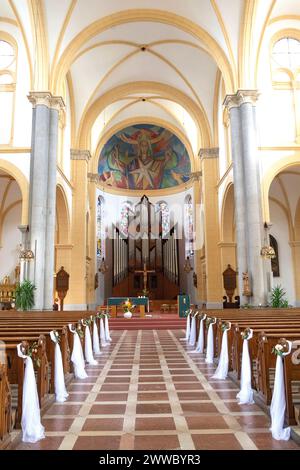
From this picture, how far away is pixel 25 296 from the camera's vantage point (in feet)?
46.2


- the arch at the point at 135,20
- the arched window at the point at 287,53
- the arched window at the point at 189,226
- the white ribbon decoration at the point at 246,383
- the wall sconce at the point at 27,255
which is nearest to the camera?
the white ribbon decoration at the point at 246,383

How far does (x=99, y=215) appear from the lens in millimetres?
29047

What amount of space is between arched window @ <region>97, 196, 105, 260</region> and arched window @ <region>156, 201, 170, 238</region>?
4.51m

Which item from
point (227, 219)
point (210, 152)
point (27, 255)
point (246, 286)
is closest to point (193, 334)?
point (246, 286)

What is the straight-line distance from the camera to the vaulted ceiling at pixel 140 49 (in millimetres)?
15929

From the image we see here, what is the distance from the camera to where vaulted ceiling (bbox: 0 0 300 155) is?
1593cm

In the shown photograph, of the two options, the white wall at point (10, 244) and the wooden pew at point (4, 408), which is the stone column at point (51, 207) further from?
the wooden pew at point (4, 408)

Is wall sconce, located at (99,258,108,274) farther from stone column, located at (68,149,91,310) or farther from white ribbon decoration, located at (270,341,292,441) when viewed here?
white ribbon decoration, located at (270,341,292,441)

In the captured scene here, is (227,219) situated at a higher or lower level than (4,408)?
higher

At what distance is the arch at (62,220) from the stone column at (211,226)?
740cm

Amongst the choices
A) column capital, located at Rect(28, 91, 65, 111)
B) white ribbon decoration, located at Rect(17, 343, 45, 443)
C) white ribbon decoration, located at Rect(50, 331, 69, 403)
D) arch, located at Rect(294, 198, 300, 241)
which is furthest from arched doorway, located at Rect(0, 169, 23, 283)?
white ribbon decoration, located at Rect(17, 343, 45, 443)

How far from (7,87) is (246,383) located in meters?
16.4

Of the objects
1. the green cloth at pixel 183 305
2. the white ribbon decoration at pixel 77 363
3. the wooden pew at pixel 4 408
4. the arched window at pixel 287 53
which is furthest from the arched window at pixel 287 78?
the wooden pew at pixel 4 408

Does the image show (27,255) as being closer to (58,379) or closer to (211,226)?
(58,379)
